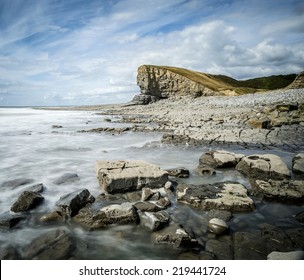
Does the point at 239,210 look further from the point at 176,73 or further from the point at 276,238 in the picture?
the point at 176,73

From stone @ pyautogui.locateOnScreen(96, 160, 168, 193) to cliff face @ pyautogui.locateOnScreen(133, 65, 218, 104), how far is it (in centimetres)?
4511

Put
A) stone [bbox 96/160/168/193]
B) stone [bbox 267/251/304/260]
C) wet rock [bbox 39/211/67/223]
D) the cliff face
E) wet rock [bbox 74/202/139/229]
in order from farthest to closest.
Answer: the cliff face → stone [bbox 96/160/168/193] → wet rock [bbox 39/211/67/223] → wet rock [bbox 74/202/139/229] → stone [bbox 267/251/304/260]

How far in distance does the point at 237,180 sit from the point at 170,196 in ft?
6.51

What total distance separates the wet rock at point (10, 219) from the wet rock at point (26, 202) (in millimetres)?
141

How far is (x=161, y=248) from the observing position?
3.46 metres

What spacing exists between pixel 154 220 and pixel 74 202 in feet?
5.17

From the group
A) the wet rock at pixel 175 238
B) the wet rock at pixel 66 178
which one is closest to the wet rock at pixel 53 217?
the wet rock at pixel 175 238

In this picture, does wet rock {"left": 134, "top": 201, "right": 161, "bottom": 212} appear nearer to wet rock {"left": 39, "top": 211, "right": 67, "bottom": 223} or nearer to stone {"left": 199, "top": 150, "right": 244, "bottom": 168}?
wet rock {"left": 39, "top": 211, "right": 67, "bottom": 223}

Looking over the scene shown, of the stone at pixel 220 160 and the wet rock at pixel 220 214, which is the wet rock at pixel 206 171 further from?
the wet rock at pixel 220 214

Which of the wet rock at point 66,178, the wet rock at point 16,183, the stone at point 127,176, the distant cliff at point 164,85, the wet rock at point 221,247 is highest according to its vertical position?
the distant cliff at point 164,85

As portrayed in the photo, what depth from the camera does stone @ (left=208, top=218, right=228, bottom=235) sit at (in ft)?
12.2

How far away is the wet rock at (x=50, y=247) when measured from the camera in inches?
130

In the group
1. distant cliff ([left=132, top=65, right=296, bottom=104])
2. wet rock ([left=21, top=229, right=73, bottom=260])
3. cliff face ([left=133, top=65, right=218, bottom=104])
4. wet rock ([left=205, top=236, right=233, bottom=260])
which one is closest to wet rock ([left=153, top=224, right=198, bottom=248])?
wet rock ([left=205, top=236, right=233, bottom=260])
